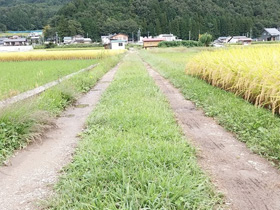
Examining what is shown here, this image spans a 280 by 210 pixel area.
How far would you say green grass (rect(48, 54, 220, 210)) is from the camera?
2.38 meters

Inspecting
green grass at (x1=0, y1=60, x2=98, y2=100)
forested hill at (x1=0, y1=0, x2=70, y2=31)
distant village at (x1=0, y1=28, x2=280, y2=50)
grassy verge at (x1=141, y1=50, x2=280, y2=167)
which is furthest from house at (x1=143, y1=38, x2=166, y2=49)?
forested hill at (x1=0, y1=0, x2=70, y2=31)

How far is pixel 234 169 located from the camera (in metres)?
3.20

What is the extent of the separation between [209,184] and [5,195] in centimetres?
202

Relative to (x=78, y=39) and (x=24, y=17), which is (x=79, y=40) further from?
(x=24, y=17)

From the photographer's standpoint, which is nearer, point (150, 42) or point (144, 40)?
point (144, 40)

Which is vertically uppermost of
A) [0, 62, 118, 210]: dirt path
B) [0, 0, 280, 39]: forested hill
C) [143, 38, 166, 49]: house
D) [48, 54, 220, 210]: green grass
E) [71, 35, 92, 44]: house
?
[0, 0, 280, 39]: forested hill

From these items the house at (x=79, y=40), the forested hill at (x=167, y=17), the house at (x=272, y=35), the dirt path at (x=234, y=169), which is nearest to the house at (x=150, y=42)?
the forested hill at (x=167, y=17)

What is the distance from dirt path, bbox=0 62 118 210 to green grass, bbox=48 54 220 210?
0.63 ft

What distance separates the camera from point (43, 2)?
15262cm

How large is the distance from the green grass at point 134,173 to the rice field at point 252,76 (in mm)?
2258

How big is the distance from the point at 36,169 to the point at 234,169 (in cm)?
234

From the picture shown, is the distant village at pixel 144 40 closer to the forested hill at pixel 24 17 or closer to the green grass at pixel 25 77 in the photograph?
the forested hill at pixel 24 17

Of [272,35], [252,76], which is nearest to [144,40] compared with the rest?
[272,35]

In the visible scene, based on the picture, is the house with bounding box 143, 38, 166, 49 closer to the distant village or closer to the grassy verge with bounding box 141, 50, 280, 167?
the distant village
